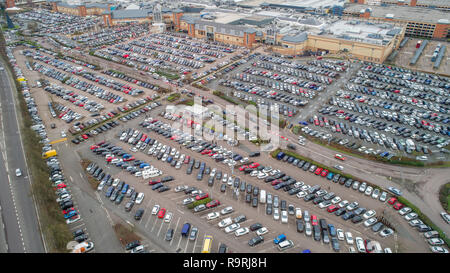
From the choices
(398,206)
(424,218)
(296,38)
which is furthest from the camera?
(296,38)

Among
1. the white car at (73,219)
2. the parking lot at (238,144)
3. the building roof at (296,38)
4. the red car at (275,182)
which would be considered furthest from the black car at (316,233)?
the building roof at (296,38)

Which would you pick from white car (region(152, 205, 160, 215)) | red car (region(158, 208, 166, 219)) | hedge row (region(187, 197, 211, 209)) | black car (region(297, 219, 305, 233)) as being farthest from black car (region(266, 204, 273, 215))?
white car (region(152, 205, 160, 215))

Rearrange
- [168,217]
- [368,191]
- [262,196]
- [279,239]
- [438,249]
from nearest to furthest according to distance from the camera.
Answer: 1. [438,249]
2. [279,239]
3. [168,217]
4. [262,196]
5. [368,191]

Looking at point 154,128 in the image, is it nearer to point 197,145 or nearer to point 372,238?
point 197,145

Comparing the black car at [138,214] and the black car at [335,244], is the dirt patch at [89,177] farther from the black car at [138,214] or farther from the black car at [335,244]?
the black car at [335,244]

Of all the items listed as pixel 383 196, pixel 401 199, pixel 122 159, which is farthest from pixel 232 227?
pixel 401 199

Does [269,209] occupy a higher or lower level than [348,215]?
lower

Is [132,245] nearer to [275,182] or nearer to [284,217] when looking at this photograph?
[284,217]

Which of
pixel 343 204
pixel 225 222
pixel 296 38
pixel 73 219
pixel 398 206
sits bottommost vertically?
pixel 73 219
